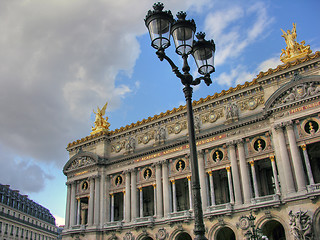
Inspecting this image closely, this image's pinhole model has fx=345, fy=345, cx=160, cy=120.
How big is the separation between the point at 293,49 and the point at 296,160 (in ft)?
38.0

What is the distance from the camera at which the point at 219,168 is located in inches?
1401

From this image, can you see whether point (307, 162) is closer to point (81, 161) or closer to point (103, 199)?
point (103, 199)

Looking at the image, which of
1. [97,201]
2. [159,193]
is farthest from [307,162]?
[97,201]

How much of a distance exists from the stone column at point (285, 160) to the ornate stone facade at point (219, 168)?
88 millimetres

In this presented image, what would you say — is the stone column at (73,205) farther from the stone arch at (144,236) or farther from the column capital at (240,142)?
the column capital at (240,142)

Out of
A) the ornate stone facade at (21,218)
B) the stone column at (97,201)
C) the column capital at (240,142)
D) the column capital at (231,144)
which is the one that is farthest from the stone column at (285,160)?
the ornate stone facade at (21,218)

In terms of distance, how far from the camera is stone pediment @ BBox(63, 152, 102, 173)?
147 ft

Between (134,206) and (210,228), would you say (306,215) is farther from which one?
(134,206)

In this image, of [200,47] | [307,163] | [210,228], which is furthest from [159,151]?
→ [200,47]

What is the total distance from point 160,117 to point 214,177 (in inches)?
373

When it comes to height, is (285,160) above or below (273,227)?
above

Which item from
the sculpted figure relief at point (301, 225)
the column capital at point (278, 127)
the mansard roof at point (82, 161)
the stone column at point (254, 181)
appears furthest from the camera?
the mansard roof at point (82, 161)

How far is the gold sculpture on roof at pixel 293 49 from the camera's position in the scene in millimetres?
34062

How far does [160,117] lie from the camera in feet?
136
